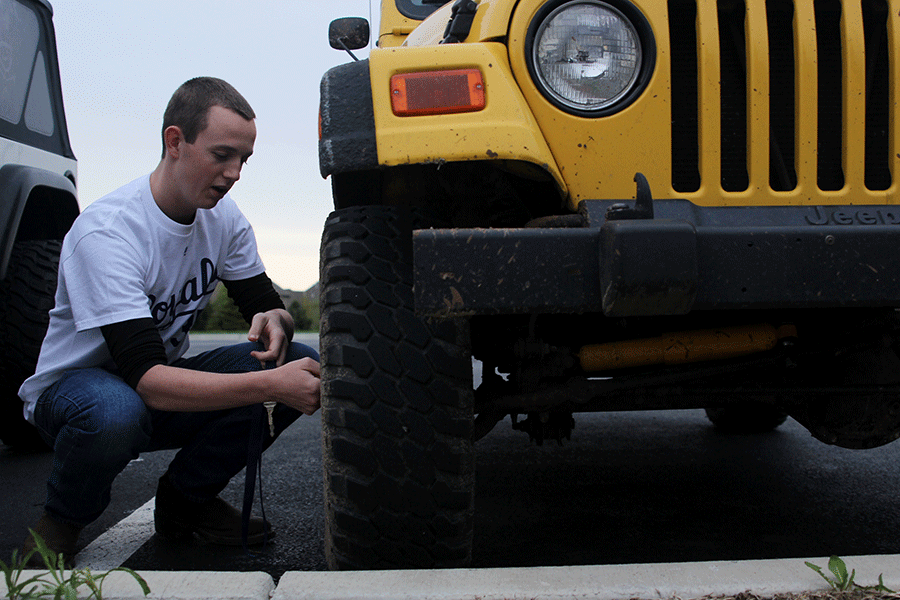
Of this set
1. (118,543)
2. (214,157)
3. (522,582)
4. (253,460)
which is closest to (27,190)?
(214,157)

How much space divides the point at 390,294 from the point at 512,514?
120 centimetres

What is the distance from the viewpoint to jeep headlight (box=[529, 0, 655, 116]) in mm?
1740

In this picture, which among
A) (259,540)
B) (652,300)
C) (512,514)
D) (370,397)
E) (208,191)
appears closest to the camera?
(652,300)

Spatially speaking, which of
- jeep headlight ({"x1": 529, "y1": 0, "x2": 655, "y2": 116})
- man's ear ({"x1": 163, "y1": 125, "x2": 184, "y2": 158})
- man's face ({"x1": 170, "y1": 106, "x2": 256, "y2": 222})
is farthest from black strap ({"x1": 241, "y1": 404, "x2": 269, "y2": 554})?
jeep headlight ({"x1": 529, "y1": 0, "x2": 655, "y2": 116})

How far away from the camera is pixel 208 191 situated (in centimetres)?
219

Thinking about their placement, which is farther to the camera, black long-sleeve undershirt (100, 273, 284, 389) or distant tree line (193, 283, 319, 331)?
distant tree line (193, 283, 319, 331)

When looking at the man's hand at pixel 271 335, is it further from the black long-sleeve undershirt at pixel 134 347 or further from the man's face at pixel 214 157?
the man's face at pixel 214 157

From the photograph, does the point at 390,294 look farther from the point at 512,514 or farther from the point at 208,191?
the point at 512,514

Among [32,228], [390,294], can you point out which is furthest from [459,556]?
[32,228]

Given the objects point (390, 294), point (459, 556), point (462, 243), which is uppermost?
point (462, 243)

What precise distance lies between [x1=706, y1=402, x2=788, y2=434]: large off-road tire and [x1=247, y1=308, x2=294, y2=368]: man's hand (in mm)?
2537

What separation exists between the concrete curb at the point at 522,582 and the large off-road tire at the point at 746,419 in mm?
2502

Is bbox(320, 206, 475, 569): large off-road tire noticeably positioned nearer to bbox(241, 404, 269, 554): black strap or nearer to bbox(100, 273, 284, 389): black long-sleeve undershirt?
bbox(241, 404, 269, 554): black strap

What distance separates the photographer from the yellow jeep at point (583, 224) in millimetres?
1436
